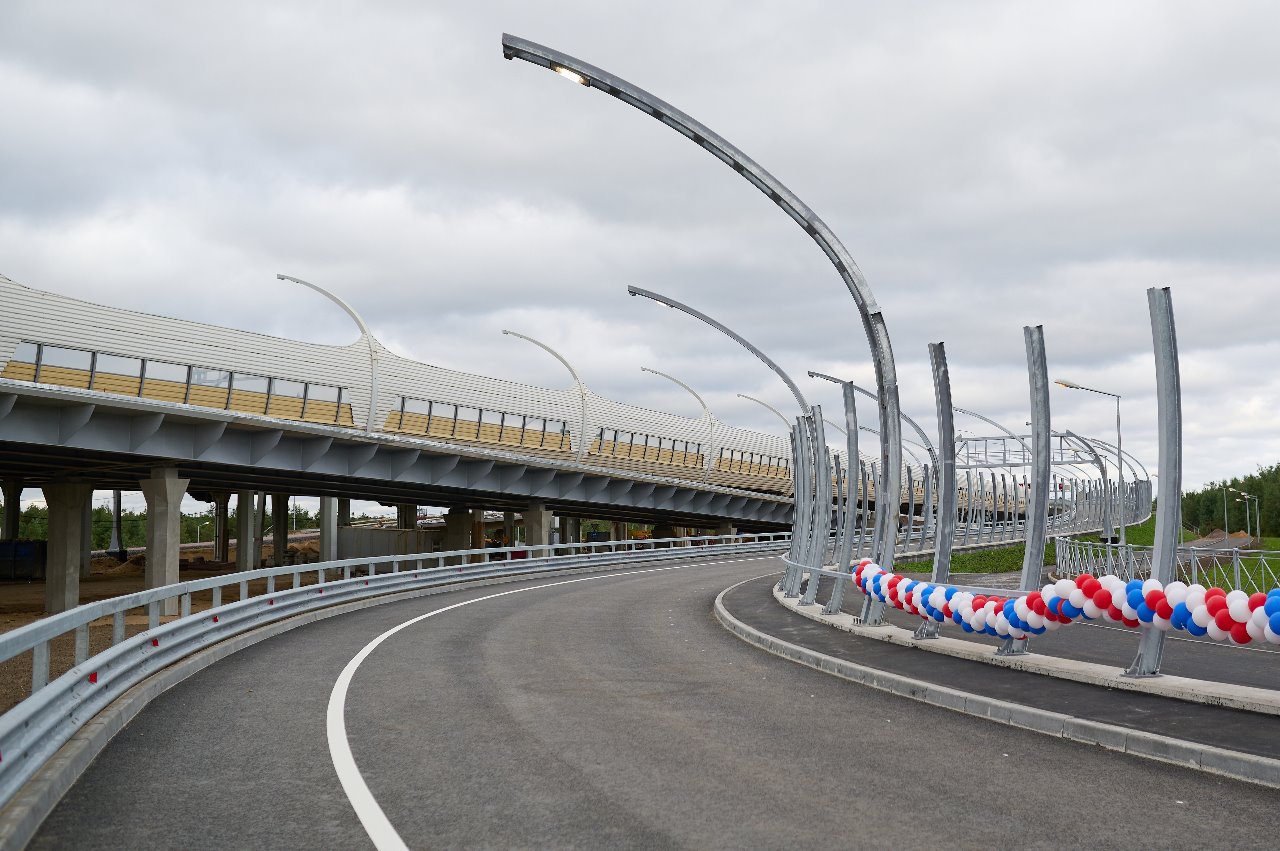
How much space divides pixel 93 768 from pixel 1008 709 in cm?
695

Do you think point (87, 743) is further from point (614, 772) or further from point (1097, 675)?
point (1097, 675)

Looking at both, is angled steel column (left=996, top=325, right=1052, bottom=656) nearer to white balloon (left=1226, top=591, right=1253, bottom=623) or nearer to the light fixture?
white balloon (left=1226, top=591, right=1253, bottom=623)

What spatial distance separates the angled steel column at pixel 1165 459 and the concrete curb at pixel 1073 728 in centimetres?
185

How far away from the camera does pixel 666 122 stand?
13.9m

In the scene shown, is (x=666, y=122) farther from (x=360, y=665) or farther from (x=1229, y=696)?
(x=1229, y=696)

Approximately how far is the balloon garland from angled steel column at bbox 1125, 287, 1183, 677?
0.28m

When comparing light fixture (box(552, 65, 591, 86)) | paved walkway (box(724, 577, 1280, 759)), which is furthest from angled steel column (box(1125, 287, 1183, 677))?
light fixture (box(552, 65, 591, 86))

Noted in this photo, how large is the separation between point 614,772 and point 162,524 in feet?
104

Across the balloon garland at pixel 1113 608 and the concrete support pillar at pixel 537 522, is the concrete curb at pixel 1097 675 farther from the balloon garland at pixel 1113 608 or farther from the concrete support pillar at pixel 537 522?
the concrete support pillar at pixel 537 522

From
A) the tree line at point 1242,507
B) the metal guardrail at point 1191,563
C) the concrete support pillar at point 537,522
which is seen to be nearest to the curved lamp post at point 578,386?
the concrete support pillar at point 537,522

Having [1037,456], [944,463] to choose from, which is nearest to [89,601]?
[944,463]

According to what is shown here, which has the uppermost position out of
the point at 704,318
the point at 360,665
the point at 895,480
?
the point at 704,318

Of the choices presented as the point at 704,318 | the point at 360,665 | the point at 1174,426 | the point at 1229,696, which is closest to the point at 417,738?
the point at 360,665

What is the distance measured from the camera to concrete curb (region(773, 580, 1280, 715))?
916cm
